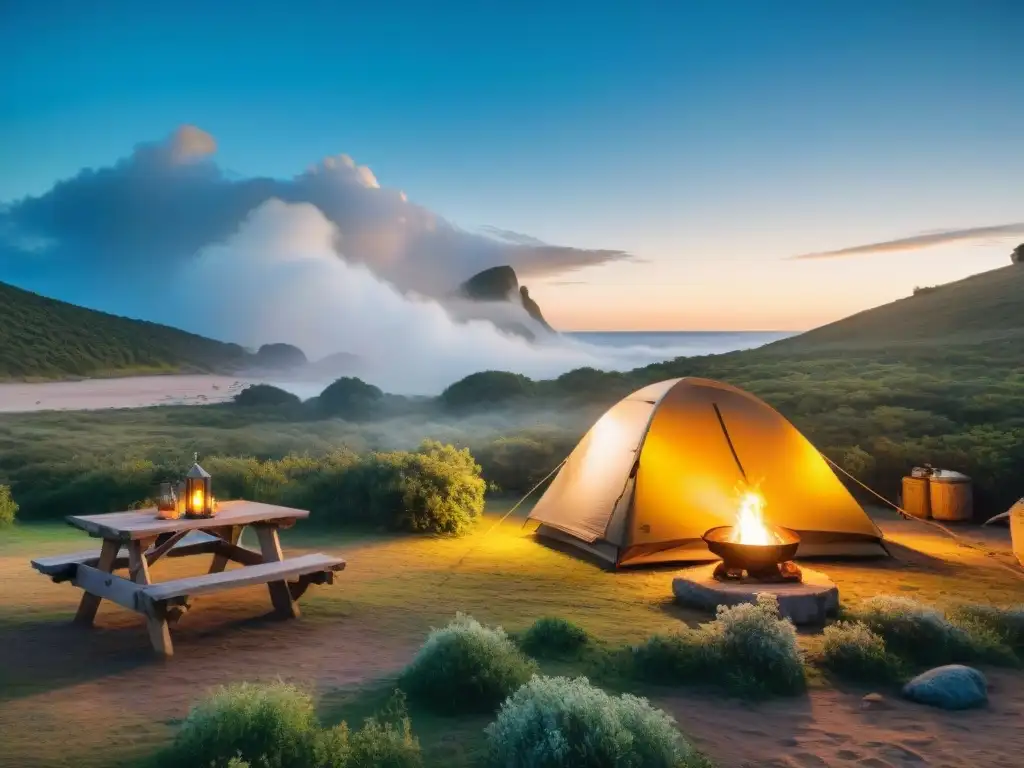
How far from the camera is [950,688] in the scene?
5453 mm

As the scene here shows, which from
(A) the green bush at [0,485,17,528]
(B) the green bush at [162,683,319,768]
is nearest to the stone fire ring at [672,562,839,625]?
(B) the green bush at [162,683,319,768]

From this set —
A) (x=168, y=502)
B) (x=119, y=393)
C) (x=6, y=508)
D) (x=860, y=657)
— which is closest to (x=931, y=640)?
(x=860, y=657)

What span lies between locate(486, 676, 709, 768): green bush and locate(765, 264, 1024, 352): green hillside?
85.1 feet

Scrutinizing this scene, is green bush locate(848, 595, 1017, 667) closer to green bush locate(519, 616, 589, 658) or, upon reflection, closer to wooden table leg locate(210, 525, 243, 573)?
green bush locate(519, 616, 589, 658)

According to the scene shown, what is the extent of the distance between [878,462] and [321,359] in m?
11.7

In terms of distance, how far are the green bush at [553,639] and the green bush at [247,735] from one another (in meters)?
2.42

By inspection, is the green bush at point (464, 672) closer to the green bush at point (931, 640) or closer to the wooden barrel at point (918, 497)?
the green bush at point (931, 640)

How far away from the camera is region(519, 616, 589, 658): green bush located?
6336 mm

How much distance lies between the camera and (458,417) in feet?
70.4

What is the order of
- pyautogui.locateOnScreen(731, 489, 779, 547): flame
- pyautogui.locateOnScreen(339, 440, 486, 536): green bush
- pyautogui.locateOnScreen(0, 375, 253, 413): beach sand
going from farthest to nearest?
pyautogui.locateOnScreen(0, 375, 253, 413): beach sand, pyautogui.locateOnScreen(339, 440, 486, 536): green bush, pyautogui.locateOnScreen(731, 489, 779, 547): flame

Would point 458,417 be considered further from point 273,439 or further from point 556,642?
point 556,642

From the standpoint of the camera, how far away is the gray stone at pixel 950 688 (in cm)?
538

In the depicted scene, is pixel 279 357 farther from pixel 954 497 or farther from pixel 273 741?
pixel 273 741

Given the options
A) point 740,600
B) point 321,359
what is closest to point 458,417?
point 321,359
